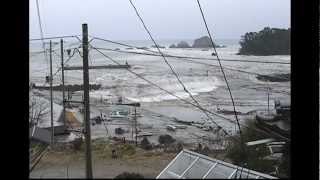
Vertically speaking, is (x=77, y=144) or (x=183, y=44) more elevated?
(x=183, y=44)

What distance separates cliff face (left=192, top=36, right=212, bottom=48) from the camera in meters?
0.98

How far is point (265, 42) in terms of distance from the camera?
1.05 metres

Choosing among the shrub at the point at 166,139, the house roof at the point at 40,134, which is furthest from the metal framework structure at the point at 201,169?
the house roof at the point at 40,134

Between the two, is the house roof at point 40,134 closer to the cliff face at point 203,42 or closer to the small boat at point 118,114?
the small boat at point 118,114

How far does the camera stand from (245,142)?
942 mm

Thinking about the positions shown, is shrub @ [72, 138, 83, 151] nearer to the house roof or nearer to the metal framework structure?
the house roof

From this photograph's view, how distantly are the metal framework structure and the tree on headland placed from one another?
0.33 m

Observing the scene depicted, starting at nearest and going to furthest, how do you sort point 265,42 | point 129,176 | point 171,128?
point 129,176 → point 171,128 → point 265,42

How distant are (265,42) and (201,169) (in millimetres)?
443

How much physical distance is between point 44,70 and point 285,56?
24.3 inches

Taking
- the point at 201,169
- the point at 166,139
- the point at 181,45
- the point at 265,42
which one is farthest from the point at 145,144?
the point at 265,42

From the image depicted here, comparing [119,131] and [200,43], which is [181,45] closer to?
[200,43]

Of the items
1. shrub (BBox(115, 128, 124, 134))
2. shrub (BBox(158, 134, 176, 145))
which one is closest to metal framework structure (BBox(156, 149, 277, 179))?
shrub (BBox(158, 134, 176, 145))
